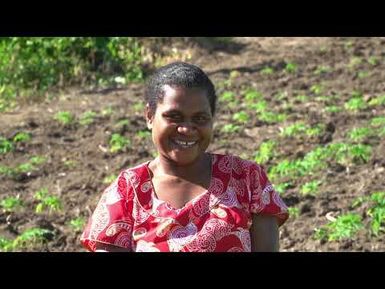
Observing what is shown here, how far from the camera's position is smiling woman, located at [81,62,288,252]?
2857 millimetres

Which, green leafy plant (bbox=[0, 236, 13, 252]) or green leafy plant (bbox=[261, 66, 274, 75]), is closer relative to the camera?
green leafy plant (bbox=[0, 236, 13, 252])

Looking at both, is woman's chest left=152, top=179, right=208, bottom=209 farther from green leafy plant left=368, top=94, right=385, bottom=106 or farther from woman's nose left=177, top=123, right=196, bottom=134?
green leafy plant left=368, top=94, right=385, bottom=106

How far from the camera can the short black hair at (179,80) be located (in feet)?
9.68

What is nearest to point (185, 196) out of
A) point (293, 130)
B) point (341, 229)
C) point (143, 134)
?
point (341, 229)

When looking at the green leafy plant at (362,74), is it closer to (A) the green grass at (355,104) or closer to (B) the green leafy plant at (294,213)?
(A) the green grass at (355,104)

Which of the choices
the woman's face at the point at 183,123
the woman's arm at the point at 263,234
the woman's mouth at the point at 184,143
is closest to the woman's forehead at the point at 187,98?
the woman's face at the point at 183,123

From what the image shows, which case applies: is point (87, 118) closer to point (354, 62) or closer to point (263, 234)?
point (354, 62)

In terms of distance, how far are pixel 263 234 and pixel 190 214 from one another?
0.29m

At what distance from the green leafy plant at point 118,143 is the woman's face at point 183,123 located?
5.57 m

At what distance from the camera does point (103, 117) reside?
32.6 feet

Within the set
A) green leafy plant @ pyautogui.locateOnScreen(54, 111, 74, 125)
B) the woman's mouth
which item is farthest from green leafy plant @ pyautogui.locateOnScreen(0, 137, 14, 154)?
the woman's mouth
